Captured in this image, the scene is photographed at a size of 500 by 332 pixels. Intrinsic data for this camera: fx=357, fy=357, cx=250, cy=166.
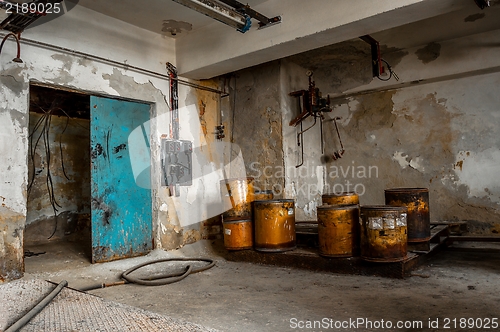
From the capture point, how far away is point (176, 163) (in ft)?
17.2

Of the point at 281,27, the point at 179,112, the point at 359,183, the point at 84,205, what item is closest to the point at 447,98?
the point at 359,183

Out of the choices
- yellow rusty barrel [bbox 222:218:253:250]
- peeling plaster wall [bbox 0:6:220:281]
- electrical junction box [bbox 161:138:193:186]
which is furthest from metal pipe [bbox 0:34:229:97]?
yellow rusty barrel [bbox 222:218:253:250]

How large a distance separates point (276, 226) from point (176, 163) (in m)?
1.89

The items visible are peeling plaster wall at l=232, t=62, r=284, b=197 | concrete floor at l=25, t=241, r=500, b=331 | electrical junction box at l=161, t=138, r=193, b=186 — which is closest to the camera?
concrete floor at l=25, t=241, r=500, b=331

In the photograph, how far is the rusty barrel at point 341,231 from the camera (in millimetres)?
3754

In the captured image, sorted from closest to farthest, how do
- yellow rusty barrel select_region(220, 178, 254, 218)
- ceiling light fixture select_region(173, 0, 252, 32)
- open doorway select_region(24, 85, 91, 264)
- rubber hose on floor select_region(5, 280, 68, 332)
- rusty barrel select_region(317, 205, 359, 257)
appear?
rubber hose on floor select_region(5, 280, 68, 332) < ceiling light fixture select_region(173, 0, 252, 32) < rusty barrel select_region(317, 205, 359, 257) < yellow rusty barrel select_region(220, 178, 254, 218) < open doorway select_region(24, 85, 91, 264)

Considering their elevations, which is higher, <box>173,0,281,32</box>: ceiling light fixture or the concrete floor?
<box>173,0,281,32</box>: ceiling light fixture

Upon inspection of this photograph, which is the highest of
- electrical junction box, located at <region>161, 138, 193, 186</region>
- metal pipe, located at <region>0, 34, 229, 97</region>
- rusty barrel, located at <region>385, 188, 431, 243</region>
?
metal pipe, located at <region>0, 34, 229, 97</region>

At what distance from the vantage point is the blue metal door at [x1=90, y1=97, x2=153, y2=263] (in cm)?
448

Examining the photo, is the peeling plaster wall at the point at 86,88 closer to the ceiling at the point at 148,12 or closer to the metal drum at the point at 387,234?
the ceiling at the point at 148,12

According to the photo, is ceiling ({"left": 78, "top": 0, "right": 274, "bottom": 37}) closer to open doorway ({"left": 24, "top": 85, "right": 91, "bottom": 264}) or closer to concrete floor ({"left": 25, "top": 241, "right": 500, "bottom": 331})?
open doorway ({"left": 24, "top": 85, "right": 91, "bottom": 264})

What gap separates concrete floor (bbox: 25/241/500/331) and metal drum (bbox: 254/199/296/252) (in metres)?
0.28

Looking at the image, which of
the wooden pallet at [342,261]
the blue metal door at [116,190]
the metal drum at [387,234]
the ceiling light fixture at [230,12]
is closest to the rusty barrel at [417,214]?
the wooden pallet at [342,261]

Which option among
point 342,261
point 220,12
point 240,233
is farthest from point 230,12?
point 342,261
